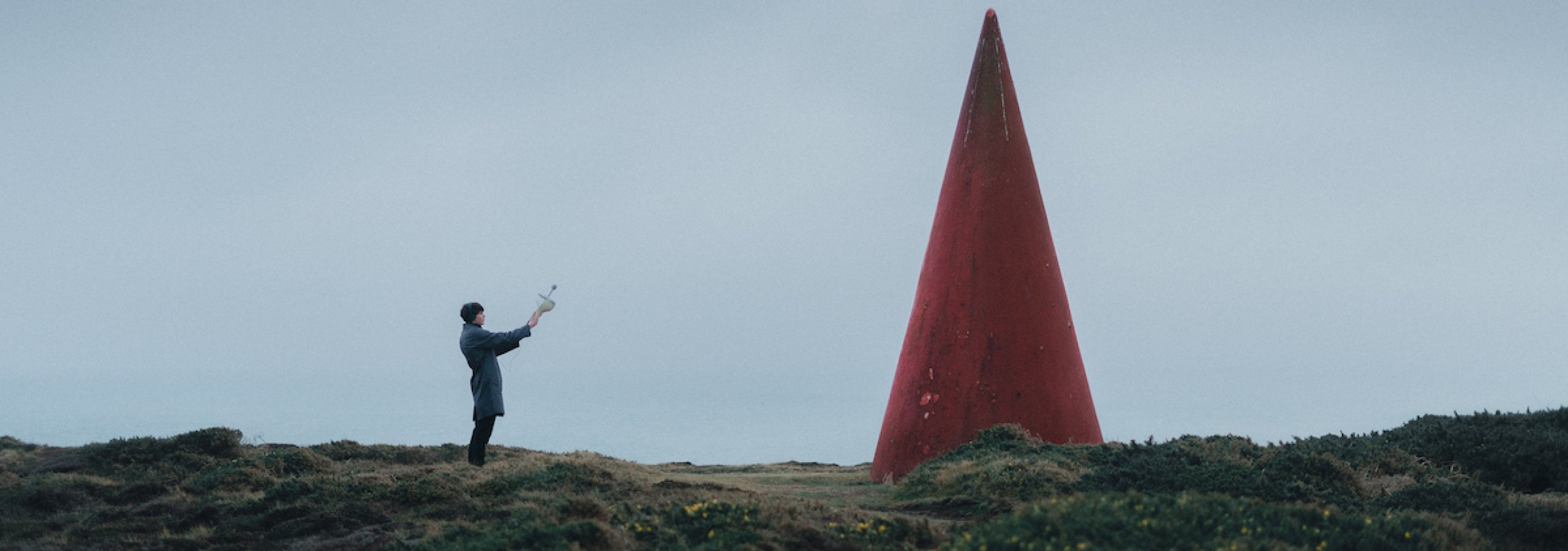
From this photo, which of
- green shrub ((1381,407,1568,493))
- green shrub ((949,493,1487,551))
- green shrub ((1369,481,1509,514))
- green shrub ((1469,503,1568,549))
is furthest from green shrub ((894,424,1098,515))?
green shrub ((1381,407,1568,493))

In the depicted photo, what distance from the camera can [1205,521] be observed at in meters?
5.46

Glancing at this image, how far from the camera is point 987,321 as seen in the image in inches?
439

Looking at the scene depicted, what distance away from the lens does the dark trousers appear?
1025 cm

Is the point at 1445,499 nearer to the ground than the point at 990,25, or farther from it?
nearer to the ground

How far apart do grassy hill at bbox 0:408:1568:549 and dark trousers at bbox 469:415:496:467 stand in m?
0.23

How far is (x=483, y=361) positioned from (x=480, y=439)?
0.83m

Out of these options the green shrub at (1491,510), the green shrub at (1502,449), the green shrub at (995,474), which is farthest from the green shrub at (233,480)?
the green shrub at (1502,449)

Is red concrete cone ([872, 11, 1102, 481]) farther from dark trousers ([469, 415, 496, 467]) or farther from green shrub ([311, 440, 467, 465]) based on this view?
green shrub ([311, 440, 467, 465])

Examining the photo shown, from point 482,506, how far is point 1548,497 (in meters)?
9.07

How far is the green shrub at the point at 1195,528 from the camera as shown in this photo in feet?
16.8

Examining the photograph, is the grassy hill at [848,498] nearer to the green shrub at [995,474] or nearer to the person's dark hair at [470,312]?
the green shrub at [995,474]

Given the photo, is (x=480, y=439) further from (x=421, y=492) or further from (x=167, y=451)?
(x=167, y=451)

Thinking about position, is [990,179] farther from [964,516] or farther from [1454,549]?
[1454,549]

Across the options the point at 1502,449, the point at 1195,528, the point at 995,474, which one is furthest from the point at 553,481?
the point at 1502,449
